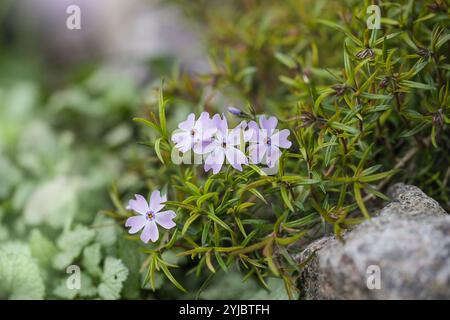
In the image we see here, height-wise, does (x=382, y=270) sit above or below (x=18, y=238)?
below

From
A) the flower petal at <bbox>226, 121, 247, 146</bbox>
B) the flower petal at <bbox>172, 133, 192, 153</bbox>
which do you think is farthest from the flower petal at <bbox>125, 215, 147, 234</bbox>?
the flower petal at <bbox>226, 121, 247, 146</bbox>

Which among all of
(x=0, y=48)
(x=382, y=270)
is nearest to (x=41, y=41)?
(x=0, y=48)

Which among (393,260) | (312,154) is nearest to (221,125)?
(312,154)

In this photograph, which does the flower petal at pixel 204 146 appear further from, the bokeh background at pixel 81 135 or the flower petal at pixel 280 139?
the bokeh background at pixel 81 135

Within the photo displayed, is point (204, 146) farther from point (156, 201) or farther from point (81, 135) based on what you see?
point (81, 135)

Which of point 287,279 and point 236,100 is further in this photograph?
point 236,100

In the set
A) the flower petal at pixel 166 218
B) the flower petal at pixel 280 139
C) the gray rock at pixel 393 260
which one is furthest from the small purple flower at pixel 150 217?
the gray rock at pixel 393 260
